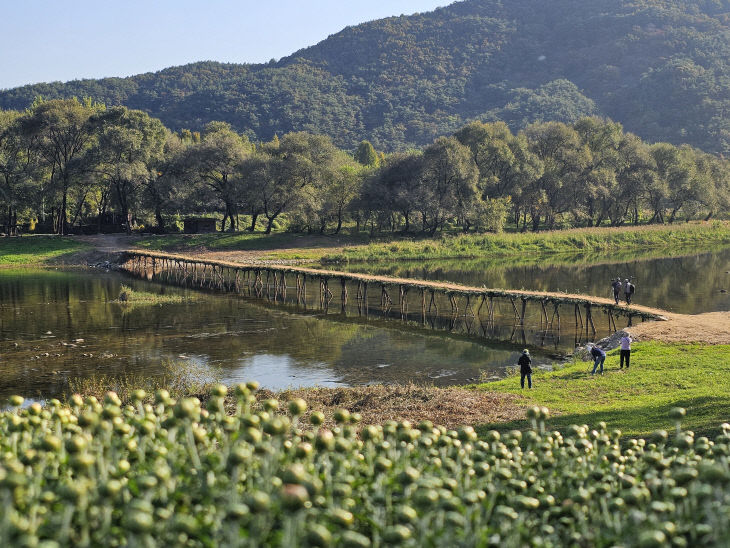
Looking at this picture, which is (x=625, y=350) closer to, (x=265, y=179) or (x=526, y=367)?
(x=526, y=367)

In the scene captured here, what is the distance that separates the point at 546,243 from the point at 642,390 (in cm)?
6682

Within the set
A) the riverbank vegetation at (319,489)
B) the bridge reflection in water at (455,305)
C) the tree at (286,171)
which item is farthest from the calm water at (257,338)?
the tree at (286,171)

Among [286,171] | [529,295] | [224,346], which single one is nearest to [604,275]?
[529,295]

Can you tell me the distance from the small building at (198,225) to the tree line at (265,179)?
1554 mm

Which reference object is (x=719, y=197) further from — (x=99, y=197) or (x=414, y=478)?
(x=414, y=478)

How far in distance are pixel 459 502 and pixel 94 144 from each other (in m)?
91.4

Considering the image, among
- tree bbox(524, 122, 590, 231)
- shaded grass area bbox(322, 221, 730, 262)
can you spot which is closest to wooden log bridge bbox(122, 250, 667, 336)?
shaded grass area bbox(322, 221, 730, 262)

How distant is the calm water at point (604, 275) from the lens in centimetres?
4431

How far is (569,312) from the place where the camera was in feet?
134

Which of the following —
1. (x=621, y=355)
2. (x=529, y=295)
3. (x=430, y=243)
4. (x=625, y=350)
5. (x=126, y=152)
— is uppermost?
(x=126, y=152)

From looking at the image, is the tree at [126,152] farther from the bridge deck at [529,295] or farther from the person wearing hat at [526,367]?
the person wearing hat at [526,367]

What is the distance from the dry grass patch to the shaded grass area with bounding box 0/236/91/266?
59709mm

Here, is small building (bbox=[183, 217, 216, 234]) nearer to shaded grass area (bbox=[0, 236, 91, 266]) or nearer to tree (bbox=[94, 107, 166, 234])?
tree (bbox=[94, 107, 166, 234])

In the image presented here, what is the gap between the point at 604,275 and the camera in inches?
2291
